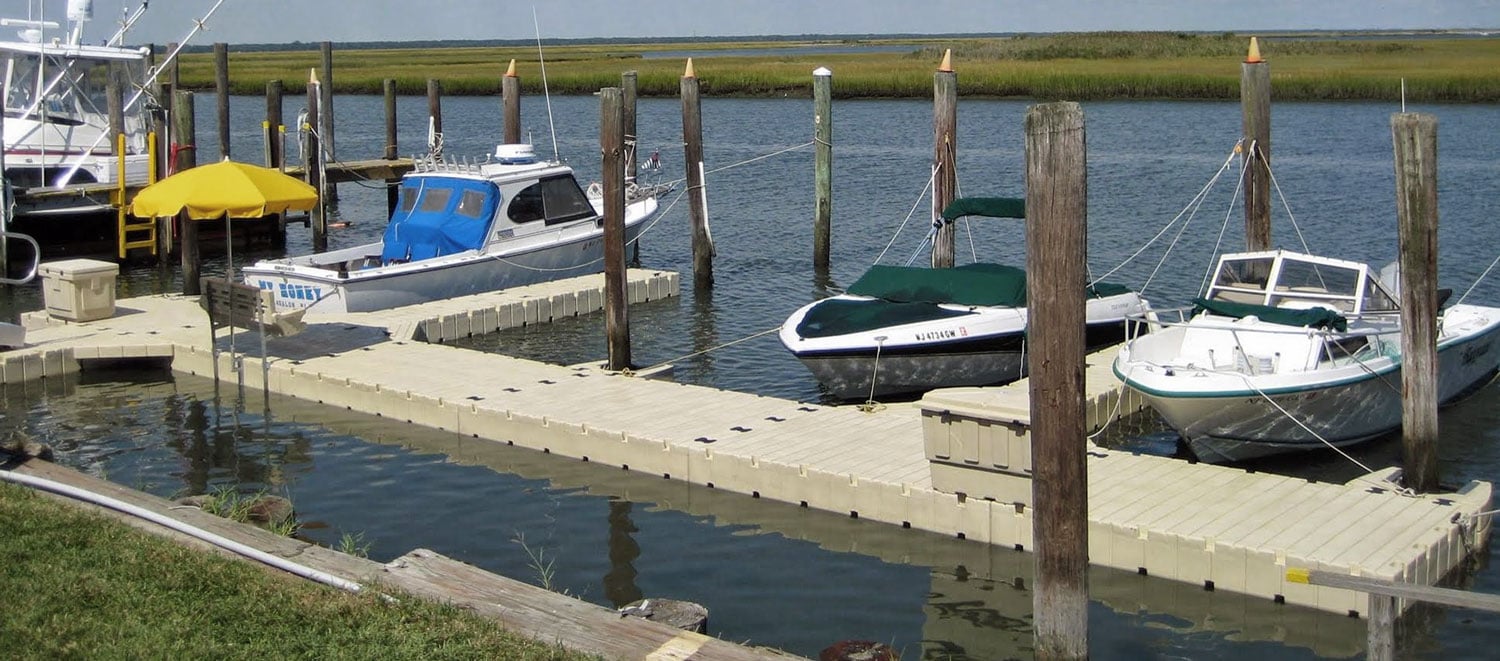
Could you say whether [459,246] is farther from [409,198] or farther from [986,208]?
[986,208]

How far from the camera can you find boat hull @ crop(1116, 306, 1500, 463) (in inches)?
551

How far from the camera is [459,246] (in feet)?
70.6

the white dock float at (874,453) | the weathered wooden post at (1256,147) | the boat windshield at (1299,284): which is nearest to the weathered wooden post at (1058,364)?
the white dock float at (874,453)

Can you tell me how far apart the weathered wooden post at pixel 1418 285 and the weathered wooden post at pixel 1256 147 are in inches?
214

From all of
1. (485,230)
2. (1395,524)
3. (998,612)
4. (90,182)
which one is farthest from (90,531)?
(90,182)

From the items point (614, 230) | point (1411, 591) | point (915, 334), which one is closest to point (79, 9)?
point (614, 230)

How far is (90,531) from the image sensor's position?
9.09m

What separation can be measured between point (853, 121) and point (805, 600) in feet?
157

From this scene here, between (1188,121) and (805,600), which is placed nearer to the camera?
(805,600)

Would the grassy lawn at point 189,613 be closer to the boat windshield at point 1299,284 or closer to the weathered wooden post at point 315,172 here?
the boat windshield at point 1299,284

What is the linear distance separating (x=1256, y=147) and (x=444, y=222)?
1095 cm

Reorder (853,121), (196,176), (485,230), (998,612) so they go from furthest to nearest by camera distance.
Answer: (853,121) < (485,230) < (196,176) < (998,612)

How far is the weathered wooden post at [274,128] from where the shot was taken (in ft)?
95.6

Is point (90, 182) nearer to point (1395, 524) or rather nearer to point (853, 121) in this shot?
point (1395, 524)
